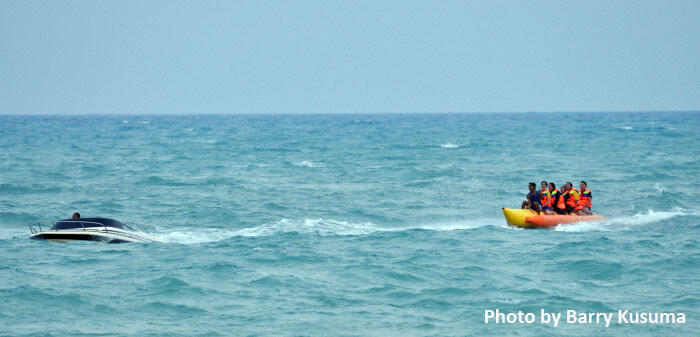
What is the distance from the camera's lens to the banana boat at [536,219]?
22266 mm

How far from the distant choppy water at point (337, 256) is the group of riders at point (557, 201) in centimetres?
84

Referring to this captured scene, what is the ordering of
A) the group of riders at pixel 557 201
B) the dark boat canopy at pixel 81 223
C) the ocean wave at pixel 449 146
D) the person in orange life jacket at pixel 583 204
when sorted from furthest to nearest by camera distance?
the ocean wave at pixel 449 146, the person in orange life jacket at pixel 583 204, the group of riders at pixel 557 201, the dark boat canopy at pixel 81 223

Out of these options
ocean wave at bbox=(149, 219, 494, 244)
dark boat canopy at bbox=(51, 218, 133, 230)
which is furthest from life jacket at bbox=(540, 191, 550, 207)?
dark boat canopy at bbox=(51, 218, 133, 230)

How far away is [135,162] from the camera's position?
45.5 meters

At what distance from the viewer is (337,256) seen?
18.6 meters

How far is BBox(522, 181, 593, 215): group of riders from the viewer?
22.8m

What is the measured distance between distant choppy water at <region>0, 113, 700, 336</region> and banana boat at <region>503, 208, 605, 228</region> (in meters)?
0.32

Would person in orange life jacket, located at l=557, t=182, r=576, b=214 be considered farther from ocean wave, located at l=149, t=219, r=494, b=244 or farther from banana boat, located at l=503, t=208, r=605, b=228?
ocean wave, located at l=149, t=219, r=494, b=244

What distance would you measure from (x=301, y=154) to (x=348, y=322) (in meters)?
39.8

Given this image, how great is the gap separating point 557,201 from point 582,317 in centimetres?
964

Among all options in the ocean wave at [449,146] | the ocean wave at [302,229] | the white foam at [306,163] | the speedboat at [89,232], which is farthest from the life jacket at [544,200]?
the ocean wave at [449,146]

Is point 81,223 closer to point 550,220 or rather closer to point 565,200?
point 550,220

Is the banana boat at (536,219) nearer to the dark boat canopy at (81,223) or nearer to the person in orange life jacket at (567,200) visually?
the person in orange life jacket at (567,200)

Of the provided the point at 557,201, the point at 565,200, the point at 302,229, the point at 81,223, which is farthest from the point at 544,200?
the point at 81,223
